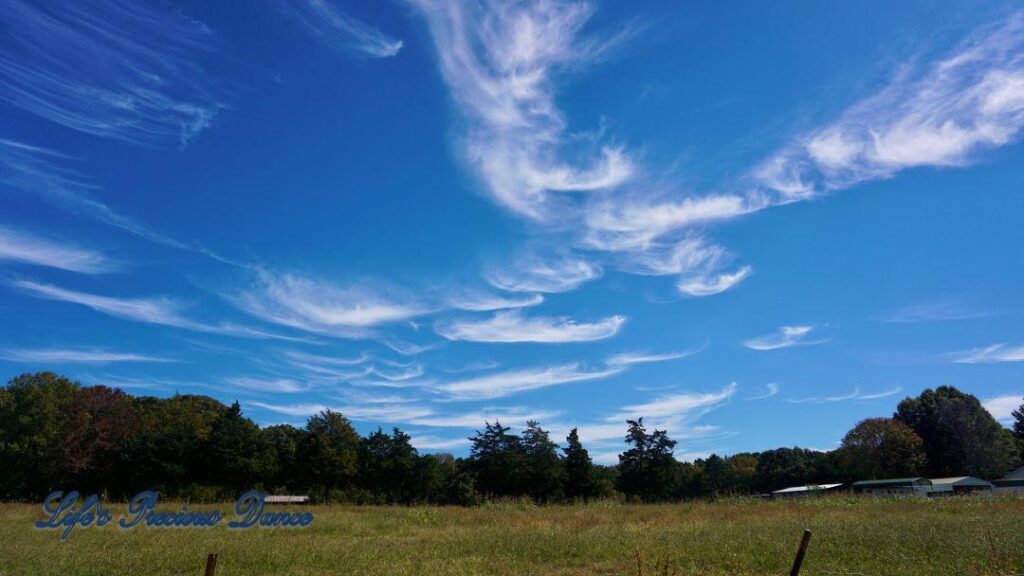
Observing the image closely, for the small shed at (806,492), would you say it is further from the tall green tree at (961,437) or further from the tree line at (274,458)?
the tall green tree at (961,437)

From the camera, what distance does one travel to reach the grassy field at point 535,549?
38.7 feet

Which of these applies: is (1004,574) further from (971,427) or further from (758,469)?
(758,469)

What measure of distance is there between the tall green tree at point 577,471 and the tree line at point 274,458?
0.33 ft

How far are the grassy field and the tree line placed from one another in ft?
75.7

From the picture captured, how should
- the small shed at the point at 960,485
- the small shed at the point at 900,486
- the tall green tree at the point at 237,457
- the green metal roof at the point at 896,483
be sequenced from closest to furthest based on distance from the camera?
1. the tall green tree at the point at 237,457
2. the small shed at the point at 900,486
3. the small shed at the point at 960,485
4. the green metal roof at the point at 896,483

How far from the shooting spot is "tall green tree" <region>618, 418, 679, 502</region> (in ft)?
196

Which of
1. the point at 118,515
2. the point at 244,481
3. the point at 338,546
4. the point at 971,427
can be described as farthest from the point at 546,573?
the point at 971,427

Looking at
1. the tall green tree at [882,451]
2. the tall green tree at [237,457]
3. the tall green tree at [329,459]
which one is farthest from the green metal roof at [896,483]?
the tall green tree at [237,457]

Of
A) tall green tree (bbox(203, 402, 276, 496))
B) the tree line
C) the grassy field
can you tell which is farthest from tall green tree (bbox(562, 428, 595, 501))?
the grassy field

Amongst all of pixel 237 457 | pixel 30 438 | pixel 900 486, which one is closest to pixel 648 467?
pixel 900 486

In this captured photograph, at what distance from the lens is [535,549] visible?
14.8 m

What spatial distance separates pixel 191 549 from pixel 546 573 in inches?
351

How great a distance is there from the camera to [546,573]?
39.5 ft

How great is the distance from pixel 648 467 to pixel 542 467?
12.5 meters
